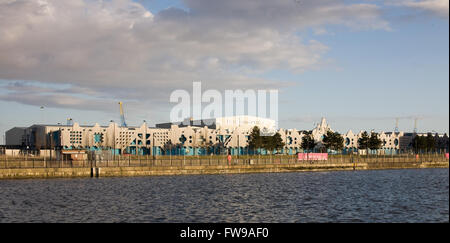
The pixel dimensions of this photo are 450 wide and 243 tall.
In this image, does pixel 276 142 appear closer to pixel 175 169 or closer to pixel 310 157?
pixel 310 157

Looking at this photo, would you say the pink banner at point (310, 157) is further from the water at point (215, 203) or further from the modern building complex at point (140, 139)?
the water at point (215, 203)

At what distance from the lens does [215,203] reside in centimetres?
5594

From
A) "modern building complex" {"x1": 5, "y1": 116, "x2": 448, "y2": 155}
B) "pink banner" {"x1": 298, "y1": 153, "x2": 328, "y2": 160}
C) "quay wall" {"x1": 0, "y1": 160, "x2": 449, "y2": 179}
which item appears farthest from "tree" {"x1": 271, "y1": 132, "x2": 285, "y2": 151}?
"quay wall" {"x1": 0, "y1": 160, "x2": 449, "y2": 179}

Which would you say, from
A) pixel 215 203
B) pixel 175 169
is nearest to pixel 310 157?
pixel 175 169

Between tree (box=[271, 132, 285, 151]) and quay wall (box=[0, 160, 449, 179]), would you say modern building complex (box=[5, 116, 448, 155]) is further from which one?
quay wall (box=[0, 160, 449, 179])

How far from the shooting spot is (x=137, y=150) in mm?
179375

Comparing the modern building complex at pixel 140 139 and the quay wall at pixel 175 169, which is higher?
the modern building complex at pixel 140 139

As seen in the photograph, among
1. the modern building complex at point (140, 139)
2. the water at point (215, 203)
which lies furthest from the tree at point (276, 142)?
the water at point (215, 203)

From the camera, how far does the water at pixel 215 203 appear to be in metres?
45.2

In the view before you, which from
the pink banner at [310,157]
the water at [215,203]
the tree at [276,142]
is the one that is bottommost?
the water at [215,203]

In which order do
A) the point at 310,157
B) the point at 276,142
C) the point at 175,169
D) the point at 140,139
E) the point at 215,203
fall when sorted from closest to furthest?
1. the point at 215,203
2. the point at 175,169
3. the point at 310,157
4. the point at 140,139
5. the point at 276,142
